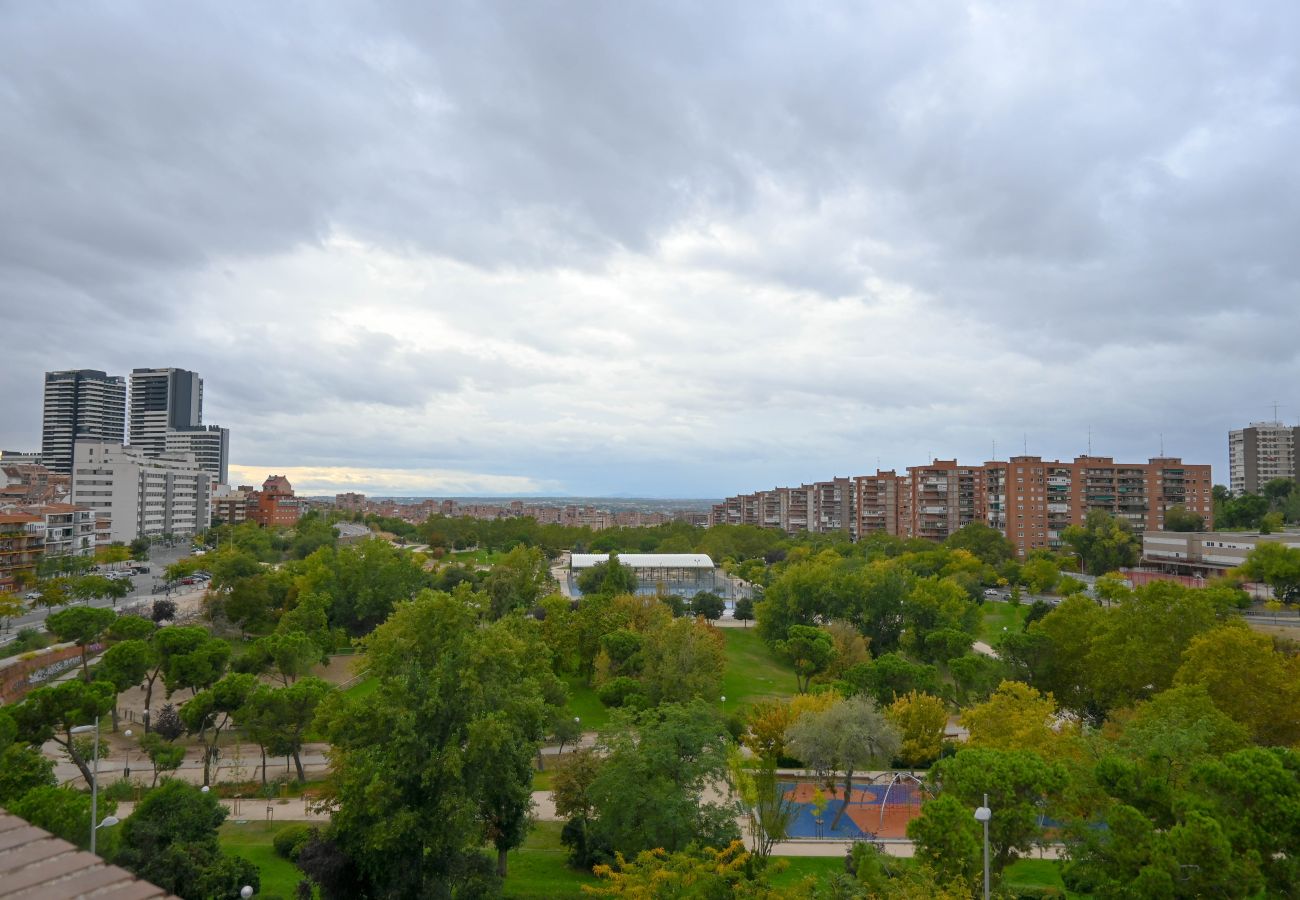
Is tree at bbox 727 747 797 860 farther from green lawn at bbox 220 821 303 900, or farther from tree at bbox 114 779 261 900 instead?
tree at bbox 114 779 261 900

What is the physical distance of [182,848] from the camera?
15.4 metres

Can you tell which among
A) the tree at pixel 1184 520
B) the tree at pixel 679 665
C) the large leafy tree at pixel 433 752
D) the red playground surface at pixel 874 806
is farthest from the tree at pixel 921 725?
the tree at pixel 1184 520

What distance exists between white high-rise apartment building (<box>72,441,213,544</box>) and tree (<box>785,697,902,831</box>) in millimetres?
84967

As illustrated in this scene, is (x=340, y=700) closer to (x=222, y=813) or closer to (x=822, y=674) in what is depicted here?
(x=222, y=813)

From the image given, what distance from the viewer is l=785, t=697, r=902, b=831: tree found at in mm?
21562

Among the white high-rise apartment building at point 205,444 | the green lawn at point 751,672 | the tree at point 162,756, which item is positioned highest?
the white high-rise apartment building at point 205,444

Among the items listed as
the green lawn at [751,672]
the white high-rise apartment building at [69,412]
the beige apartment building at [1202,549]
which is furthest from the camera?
the white high-rise apartment building at [69,412]

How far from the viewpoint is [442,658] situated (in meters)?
16.4

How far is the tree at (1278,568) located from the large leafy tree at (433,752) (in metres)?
50.6

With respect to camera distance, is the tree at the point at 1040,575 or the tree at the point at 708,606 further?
the tree at the point at 1040,575

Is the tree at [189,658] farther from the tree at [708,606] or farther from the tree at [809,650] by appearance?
the tree at [708,606]

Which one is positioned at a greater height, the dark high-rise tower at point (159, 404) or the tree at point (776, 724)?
the dark high-rise tower at point (159, 404)

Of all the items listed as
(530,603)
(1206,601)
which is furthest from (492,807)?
(530,603)

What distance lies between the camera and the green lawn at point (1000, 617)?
4979 cm
